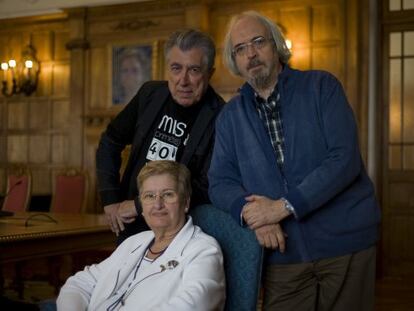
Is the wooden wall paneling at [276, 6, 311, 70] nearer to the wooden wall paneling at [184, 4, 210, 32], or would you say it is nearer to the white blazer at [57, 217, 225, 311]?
the wooden wall paneling at [184, 4, 210, 32]

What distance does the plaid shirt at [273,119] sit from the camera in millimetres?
1992

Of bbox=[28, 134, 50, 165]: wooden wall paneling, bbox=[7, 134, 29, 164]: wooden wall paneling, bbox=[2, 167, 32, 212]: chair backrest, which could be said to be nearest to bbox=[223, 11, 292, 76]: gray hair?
bbox=[2, 167, 32, 212]: chair backrest

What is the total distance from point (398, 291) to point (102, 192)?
3993 mm

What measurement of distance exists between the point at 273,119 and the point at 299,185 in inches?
11.6

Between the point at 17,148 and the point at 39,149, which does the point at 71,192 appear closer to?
the point at 39,149

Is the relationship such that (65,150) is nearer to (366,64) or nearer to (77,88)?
(77,88)

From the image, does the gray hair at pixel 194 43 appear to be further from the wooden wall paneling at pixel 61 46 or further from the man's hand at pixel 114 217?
the wooden wall paneling at pixel 61 46

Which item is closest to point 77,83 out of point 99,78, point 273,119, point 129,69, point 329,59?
point 99,78

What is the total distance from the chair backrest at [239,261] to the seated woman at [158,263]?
86mm

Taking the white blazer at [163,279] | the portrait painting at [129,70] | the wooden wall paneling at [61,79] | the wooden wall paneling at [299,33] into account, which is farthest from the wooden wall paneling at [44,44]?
the white blazer at [163,279]

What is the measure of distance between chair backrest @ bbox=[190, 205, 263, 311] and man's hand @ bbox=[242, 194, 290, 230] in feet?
0.33

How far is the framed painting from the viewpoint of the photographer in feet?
24.2

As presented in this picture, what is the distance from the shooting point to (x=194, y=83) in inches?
89.1

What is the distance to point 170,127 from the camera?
235 centimetres
